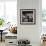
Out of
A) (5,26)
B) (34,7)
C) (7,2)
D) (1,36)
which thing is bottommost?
(1,36)

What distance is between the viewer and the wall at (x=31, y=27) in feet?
18.1

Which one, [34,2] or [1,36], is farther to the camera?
[1,36]

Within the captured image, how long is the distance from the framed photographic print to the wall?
0.38 ft

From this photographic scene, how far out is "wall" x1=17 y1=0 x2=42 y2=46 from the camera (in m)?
5.52

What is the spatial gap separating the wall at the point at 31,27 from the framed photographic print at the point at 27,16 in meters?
0.11

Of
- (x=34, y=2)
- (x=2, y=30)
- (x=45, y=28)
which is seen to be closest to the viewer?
(x=34, y=2)

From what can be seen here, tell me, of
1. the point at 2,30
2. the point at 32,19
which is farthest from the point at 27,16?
the point at 2,30

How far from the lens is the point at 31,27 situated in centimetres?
558

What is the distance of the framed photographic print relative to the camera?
5551mm

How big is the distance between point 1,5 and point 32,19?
2.71m

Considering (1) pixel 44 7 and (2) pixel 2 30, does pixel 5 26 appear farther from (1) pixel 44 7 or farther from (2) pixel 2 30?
(1) pixel 44 7

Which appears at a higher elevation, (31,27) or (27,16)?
(27,16)

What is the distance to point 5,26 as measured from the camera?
7.51 m

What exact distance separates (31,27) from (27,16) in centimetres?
45
